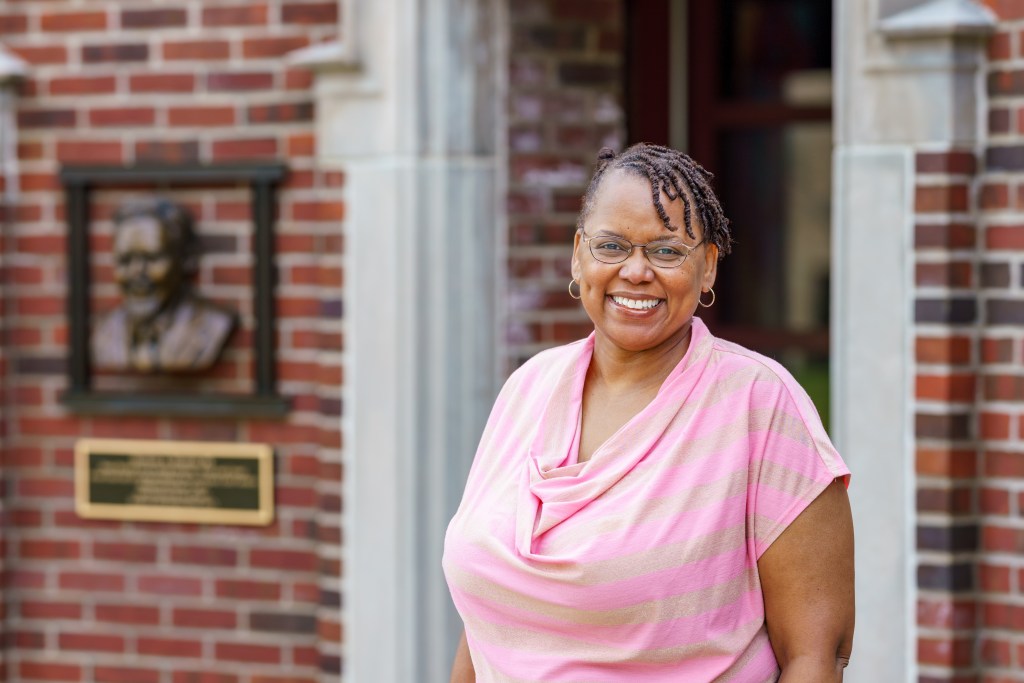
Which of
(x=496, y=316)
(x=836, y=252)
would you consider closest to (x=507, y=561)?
(x=836, y=252)

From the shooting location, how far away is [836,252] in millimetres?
3922

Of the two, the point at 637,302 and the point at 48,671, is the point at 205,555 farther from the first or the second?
the point at 637,302

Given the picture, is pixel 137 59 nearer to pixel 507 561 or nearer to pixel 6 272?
pixel 6 272

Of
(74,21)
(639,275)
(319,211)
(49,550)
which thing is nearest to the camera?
(639,275)

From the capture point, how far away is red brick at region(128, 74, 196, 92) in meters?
4.74

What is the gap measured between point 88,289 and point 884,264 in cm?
241

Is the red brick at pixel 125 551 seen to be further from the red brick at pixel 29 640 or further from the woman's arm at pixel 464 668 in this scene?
the woman's arm at pixel 464 668

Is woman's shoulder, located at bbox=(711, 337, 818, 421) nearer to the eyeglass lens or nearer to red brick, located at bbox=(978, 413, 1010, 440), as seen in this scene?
the eyeglass lens

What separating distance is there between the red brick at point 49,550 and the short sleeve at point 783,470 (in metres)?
3.14

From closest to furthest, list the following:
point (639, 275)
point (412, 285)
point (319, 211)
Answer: point (639, 275), point (412, 285), point (319, 211)

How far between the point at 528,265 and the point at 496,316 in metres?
0.22

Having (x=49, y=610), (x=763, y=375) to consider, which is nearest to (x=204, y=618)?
(x=49, y=610)

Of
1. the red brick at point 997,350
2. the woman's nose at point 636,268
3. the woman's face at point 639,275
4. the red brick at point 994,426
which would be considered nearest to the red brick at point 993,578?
the red brick at point 994,426

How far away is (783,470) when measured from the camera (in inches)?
89.8
